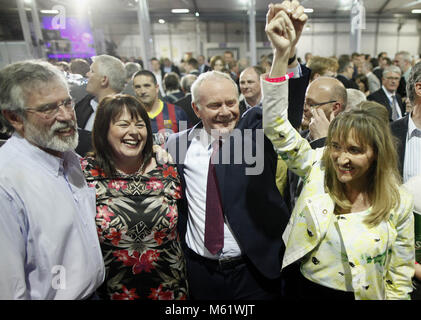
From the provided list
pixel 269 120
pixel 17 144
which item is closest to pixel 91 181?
pixel 17 144

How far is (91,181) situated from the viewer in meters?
1.38

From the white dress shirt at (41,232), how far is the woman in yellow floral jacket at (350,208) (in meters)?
0.89

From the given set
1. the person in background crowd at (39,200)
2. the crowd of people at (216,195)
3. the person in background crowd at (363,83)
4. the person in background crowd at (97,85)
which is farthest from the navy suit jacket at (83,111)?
the person in background crowd at (363,83)

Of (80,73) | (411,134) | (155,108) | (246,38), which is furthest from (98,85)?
(246,38)

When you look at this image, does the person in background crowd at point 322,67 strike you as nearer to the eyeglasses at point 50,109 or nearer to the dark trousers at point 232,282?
the dark trousers at point 232,282

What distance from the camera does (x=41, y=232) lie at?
1.01m

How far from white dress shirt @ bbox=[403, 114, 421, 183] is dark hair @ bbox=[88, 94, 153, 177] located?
154 cm

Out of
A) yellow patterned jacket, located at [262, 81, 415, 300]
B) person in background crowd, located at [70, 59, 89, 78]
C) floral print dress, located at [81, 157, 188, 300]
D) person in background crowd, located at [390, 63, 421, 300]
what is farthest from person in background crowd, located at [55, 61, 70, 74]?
person in background crowd, located at [390, 63, 421, 300]

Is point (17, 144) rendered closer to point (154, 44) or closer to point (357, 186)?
point (357, 186)

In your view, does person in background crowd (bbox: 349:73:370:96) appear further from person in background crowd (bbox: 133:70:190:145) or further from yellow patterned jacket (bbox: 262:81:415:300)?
yellow patterned jacket (bbox: 262:81:415:300)

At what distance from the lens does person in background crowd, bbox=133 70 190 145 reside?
2.92 meters

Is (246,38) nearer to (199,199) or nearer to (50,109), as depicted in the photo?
(199,199)

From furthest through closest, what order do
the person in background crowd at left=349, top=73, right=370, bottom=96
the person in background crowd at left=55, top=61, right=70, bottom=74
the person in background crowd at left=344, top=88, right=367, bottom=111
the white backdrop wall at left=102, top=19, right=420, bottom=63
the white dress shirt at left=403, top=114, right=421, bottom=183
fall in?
the white backdrop wall at left=102, top=19, right=420, bottom=63
the person in background crowd at left=349, top=73, right=370, bottom=96
the person in background crowd at left=344, top=88, right=367, bottom=111
the white dress shirt at left=403, top=114, right=421, bottom=183
the person in background crowd at left=55, top=61, right=70, bottom=74
